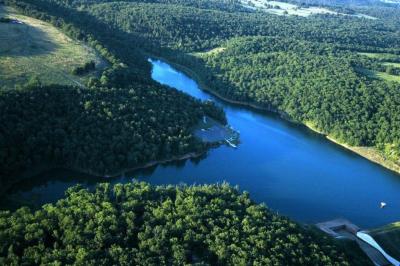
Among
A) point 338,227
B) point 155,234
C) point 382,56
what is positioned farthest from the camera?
point 382,56

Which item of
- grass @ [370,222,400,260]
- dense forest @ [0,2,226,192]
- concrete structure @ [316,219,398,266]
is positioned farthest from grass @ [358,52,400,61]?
concrete structure @ [316,219,398,266]

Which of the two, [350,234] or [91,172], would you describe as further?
[91,172]

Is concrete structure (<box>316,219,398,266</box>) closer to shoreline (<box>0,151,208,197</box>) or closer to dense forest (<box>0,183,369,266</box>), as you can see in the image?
dense forest (<box>0,183,369,266</box>)

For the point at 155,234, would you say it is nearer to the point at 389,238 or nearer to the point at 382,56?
the point at 389,238

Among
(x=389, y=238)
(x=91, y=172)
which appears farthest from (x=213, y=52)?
(x=389, y=238)

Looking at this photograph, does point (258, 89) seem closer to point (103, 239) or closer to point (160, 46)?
point (160, 46)

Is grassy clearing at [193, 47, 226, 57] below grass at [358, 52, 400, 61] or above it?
below

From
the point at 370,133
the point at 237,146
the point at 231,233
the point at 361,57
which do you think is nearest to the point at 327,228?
the point at 231,233
